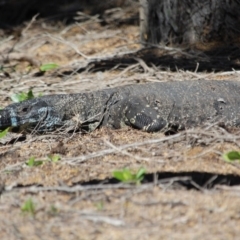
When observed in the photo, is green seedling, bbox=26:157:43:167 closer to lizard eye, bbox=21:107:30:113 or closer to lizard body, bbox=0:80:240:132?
lizard body, bbox=0:80:240:132

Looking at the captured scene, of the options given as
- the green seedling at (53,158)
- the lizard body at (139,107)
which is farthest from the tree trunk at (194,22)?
the green seedling at (53,158)

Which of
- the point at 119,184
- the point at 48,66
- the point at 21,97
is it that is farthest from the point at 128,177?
the point at 48,66

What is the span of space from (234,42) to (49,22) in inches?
144

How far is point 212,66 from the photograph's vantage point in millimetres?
8125

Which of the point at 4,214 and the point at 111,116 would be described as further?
the point at 111,116

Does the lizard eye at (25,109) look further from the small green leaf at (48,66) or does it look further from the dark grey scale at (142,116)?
the small green leaf at (48,66)

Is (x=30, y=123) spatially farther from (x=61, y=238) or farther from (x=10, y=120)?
(x=61, y=238)

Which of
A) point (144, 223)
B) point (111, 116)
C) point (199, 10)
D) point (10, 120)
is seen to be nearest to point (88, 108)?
point (111, 116)

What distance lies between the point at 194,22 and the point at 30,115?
305cm

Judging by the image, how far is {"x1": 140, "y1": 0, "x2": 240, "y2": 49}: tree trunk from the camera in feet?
28.9

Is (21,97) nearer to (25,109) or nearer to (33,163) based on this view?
(25,109)

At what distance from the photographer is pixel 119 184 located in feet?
14.5

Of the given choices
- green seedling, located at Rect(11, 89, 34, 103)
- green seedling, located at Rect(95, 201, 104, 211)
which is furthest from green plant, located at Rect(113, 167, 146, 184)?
green seedling, located at Rect(11, 89, 34, 103)

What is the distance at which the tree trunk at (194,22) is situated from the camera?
8.80 meters
